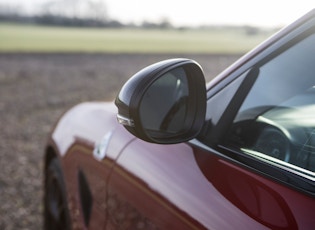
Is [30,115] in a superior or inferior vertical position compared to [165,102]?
inferior

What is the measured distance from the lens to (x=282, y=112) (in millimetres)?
1842

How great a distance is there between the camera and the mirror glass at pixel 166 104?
1.87 meters

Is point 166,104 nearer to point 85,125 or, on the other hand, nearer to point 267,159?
point 267,159

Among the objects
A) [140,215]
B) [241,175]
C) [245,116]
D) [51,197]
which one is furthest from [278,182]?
[51,197]

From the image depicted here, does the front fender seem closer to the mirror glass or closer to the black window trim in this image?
the mirror glass

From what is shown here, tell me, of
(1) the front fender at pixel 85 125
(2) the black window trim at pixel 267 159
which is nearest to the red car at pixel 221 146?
(2) the black window trim at pixel 267 159

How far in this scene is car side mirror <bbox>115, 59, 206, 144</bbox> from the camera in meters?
1.71

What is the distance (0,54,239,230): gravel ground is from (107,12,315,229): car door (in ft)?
5.41

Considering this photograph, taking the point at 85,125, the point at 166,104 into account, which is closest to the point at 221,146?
the point at 166,104

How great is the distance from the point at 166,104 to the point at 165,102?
0.4 inches

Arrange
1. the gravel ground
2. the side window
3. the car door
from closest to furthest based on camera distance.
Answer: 1. the car door
2. the side window
3. the gravel ground

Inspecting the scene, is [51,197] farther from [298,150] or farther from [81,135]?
[298,150]

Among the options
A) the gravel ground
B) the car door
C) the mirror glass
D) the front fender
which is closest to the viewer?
the car door

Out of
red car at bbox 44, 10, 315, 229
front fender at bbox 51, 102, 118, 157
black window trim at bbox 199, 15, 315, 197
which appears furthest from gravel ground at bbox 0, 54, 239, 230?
black window trim at bbox 199, 15, 315, 197
